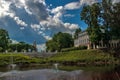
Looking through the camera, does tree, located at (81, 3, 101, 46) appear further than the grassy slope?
Yes

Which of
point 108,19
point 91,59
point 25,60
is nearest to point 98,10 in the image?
point 108,19

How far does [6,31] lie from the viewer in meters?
157

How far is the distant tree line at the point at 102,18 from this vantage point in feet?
337

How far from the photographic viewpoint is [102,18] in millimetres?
105125

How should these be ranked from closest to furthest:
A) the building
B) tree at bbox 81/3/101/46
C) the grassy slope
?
the grassy slope
tree at bbox 81/3/101/46
the building

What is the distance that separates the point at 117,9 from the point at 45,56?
36695 mm

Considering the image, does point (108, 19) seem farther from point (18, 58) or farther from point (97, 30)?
point (18, 58)

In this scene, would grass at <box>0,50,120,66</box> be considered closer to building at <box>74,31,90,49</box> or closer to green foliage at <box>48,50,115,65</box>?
green foliage at <box>48,50,115,65</box>

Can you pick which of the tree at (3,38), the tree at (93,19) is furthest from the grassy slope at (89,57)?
the tree at (3,38)

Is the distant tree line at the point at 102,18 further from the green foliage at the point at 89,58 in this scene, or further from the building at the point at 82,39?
the building at the point at 82,39

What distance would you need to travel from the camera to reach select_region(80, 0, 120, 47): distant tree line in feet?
337

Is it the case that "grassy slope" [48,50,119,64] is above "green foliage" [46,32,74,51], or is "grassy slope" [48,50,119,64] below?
below

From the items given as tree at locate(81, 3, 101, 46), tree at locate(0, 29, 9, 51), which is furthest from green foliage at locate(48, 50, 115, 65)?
tree at locate(0, 29, 9, 51)

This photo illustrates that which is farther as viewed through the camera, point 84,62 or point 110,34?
point 110,34
